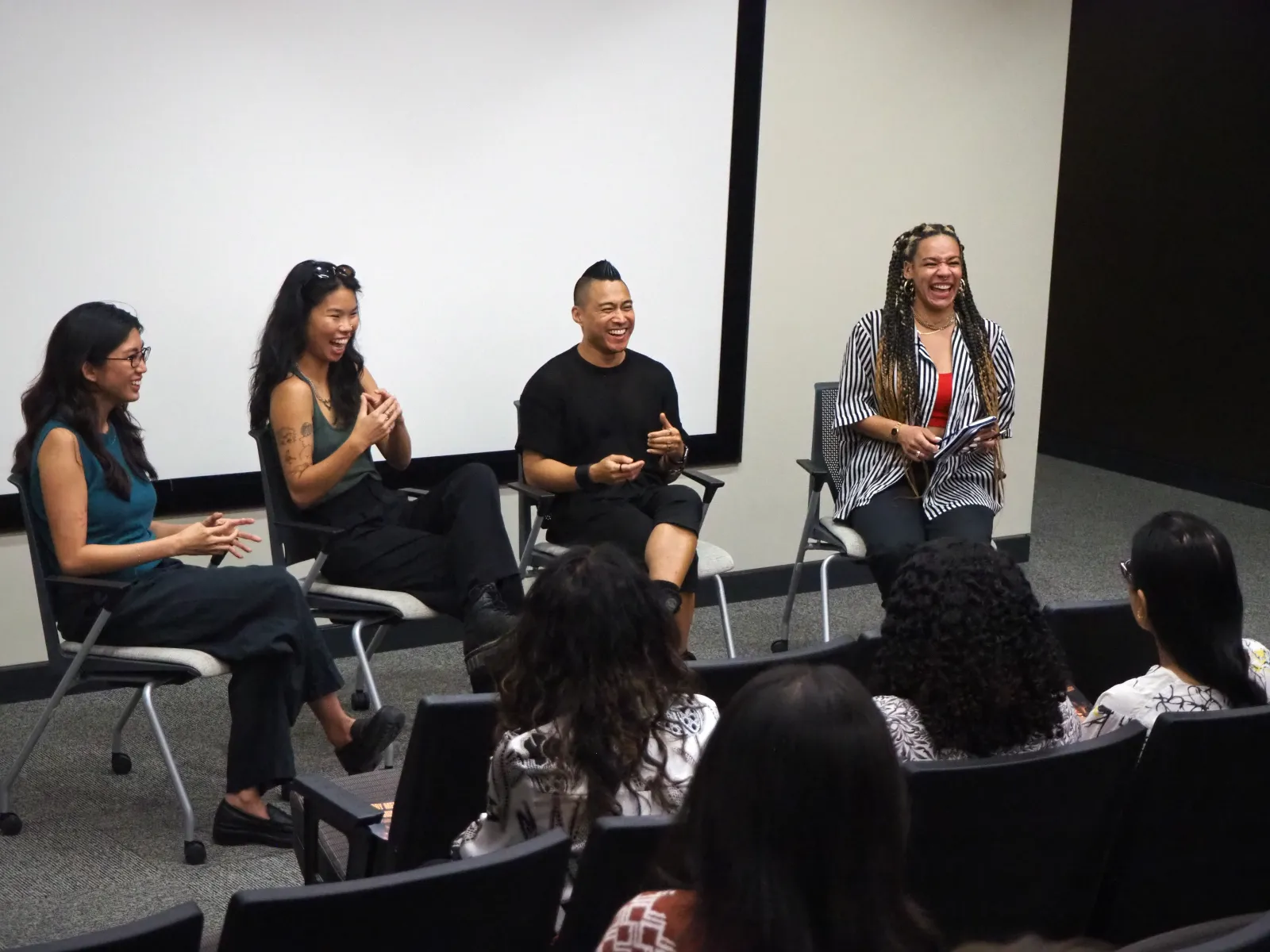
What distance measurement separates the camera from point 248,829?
10.8ft

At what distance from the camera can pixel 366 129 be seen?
4359 millimetres

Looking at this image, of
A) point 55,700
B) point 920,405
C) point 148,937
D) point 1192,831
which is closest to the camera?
point 148,937

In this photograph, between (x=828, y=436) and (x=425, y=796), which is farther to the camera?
(x=828, y=436)

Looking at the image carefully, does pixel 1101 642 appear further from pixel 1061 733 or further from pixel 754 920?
pixel 754 920

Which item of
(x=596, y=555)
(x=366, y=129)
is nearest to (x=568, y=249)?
(x=366, y=129)

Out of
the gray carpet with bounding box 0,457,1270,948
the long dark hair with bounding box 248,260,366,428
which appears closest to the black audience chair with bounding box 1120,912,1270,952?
the gray carpet with bounding box 0,457,1270,948

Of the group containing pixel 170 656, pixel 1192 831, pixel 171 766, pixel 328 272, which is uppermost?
pixel 328 272

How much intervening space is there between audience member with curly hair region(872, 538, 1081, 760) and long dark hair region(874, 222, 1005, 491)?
2.27 m

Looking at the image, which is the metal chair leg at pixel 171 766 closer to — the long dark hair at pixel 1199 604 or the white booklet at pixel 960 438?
the long dark hair at pixel 1199 604

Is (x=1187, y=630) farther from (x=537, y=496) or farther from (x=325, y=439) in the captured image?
(x=325, y=439)

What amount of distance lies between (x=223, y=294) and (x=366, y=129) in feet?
2.17

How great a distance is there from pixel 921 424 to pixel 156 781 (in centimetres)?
239

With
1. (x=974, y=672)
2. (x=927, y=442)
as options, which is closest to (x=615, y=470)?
(x=927, y=442)

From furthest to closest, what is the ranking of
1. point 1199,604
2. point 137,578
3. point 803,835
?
point 137,578 < point 1199,604 < point 803,835
